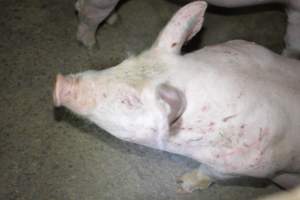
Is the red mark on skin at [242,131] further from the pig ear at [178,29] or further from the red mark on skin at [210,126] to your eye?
the pig ear at [178,29]

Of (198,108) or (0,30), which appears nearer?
(198,108)

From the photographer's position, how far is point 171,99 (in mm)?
1326

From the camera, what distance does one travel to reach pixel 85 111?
54.0 inches

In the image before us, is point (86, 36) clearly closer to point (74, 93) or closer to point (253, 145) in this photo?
point (74, 93)

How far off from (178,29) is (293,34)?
0.87 meters

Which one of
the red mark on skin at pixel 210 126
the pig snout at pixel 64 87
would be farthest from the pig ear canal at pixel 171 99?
the pig snout at pixel 64 87

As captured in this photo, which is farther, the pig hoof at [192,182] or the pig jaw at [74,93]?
the pig hoof at [192,182]

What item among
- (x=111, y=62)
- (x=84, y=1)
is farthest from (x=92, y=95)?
(x=111, y=62)

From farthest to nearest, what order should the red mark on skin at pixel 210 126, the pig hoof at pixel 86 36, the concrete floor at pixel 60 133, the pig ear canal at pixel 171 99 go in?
the pig hoof at pixel 86 36
the concrete floor at pixel 60 133
the red mark on skin at pixel 210 126
the pig ear canal at pixel 171 99

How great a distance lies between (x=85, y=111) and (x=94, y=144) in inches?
29.3

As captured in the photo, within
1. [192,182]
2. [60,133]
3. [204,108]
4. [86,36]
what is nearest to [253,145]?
[204,108]

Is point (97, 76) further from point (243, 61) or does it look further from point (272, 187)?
point (272, 187)

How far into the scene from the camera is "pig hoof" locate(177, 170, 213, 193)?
1959mm

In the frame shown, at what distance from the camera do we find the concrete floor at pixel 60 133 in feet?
6.59
